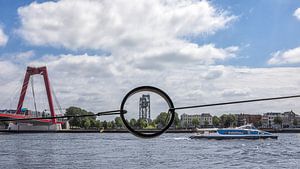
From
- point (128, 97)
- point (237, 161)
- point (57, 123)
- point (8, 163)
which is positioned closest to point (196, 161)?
point (237, 161)

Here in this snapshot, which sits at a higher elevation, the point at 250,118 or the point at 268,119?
the point at 250,118

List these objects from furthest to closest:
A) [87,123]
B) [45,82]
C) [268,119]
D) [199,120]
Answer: [199,120] < [268,119] < [87,123] < [45,82]

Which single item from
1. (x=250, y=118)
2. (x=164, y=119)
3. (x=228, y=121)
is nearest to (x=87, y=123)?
(x=228, y=121)

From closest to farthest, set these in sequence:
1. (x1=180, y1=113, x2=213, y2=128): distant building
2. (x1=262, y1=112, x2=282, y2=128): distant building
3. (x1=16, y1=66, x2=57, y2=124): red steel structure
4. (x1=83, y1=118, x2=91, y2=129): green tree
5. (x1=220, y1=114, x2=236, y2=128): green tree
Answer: (x1=16, y1=66, x2=57, y2=124): red steel structure
(x1=83, y1=118, x2=91, y2=129): green tree
(x1=220, y1=114, x2=236, y2=128): green tree
(x1=262, y1=112, x2=282, y2=128): distant building
(x1=180, y1=113, x2=213, y2=128): distant building

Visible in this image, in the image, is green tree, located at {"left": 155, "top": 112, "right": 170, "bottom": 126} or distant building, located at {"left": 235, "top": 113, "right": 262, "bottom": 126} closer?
green tree, located at {"left": 155, "top": 112, "right": 170, "bottom": 126}

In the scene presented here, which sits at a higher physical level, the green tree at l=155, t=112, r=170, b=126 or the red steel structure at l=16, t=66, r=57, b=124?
the red steel structure at l=16, t=66, r=57, b=124

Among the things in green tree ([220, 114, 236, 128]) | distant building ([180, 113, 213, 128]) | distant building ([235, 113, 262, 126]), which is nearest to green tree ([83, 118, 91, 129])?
green tree ([220, 114, 236, 128])

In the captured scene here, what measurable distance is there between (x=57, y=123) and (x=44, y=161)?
2755 cm

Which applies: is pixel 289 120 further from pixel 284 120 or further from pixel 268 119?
pixel 268 119

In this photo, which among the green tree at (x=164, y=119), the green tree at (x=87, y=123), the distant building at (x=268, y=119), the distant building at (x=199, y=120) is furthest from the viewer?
the distant building at (x=199, y=120)

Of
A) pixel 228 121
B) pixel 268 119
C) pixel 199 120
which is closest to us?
pixel 228 121

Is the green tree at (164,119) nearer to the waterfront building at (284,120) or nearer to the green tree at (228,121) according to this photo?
the green tree at (228,121)

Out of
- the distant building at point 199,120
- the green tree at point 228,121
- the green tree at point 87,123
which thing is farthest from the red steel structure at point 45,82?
the distant building at point 199,120

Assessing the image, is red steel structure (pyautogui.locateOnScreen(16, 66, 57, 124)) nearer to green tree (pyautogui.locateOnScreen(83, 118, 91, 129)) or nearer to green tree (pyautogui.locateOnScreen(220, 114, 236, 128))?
green tree (pyautogui.locateOnScreen(83, 118, 91, 129))
